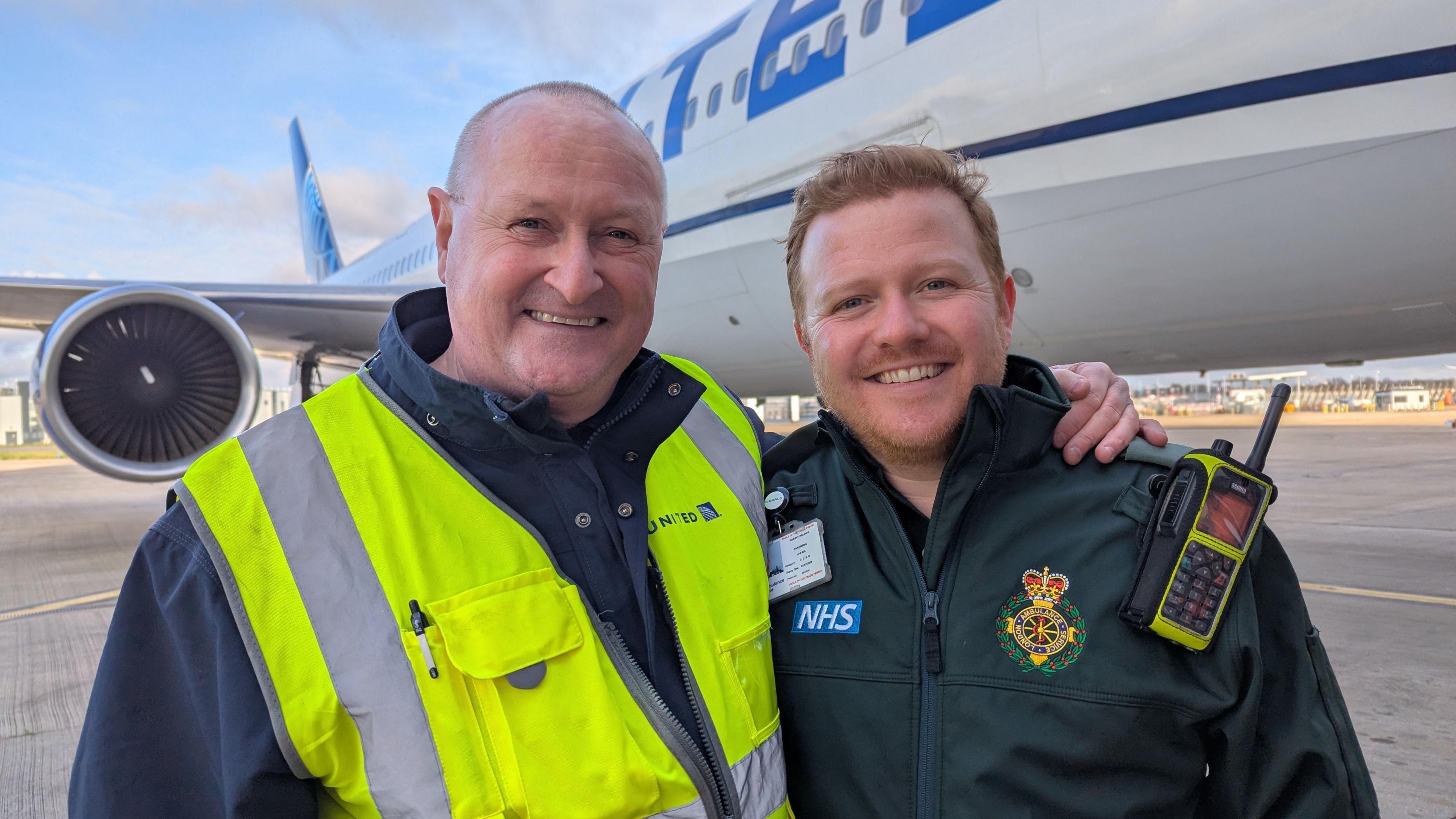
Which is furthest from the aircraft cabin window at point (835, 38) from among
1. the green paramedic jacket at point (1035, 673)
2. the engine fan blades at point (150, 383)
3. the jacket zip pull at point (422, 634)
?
the jacket zip pull at point (422, 634)

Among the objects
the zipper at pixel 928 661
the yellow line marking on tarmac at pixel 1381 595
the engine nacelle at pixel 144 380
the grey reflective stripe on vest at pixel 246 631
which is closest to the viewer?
the grey reflective stripe on vest at pixel 246 631

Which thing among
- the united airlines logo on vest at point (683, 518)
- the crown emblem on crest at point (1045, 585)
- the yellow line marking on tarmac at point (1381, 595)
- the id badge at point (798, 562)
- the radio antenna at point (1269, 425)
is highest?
the radio antenna at point (1269, 425)

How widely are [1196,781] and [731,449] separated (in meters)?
0.88

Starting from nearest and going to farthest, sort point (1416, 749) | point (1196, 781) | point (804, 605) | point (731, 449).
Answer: point (1196, 781), point (804, 605), point (731, 449), point (1416, 749)

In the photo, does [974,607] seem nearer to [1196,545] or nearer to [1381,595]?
[1196,545]

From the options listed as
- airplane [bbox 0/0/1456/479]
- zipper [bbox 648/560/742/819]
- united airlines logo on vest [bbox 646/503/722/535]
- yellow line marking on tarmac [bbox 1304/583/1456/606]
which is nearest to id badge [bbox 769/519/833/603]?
united airlines logo on vest [bbox 646/503/722/535]

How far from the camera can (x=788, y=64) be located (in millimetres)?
5082

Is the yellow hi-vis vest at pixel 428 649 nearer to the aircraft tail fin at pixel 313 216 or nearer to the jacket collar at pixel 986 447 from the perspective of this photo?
the jacket collar at pixel 986 447

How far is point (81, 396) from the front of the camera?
520cm

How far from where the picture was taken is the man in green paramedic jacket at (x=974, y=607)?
1.09 metres

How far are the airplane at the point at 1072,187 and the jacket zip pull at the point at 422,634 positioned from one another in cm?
324

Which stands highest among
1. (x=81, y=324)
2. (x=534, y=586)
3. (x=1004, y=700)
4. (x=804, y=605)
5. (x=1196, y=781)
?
(x=81, y=324)

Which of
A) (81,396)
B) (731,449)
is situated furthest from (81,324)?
(731,449)

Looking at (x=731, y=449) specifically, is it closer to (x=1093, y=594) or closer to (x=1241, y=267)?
(x=1093, y=594)
